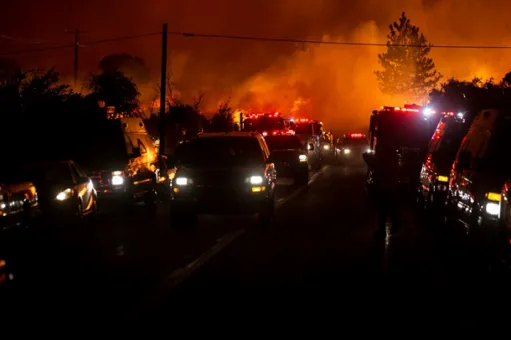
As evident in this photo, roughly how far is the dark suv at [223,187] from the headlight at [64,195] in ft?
6.83

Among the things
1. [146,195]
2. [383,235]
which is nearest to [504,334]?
[383,235]

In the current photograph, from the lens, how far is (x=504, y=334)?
Result: 24.8ft

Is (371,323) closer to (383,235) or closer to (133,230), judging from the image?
(383,235)

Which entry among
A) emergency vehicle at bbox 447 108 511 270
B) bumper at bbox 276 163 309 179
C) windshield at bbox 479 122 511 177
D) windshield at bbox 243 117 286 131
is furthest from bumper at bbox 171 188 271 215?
windshield at bbox 243 117 286 131

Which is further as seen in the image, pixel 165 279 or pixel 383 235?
pixel 383 235

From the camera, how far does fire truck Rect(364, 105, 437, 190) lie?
2325 cm

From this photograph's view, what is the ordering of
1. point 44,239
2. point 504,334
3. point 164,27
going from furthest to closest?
1. point 164,27
2. point 44,239
3. point 504,334

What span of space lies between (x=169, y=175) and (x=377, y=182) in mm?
10751

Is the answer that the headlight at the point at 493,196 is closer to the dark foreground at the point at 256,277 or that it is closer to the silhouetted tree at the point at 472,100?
the dark foreground at the point at 256,277

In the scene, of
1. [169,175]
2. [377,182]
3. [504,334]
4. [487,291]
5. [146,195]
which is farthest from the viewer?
[169,175]

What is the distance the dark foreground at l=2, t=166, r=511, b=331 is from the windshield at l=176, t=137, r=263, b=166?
1363mm

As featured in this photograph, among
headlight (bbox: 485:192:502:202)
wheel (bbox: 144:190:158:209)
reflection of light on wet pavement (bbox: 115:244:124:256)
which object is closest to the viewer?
headlight (bbox: 485:192:502:202)

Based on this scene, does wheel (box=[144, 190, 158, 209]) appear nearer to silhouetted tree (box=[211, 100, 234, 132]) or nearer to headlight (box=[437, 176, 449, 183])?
headlight (box=[437, 176, 449, 183])

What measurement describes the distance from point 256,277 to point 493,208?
3171 mm
